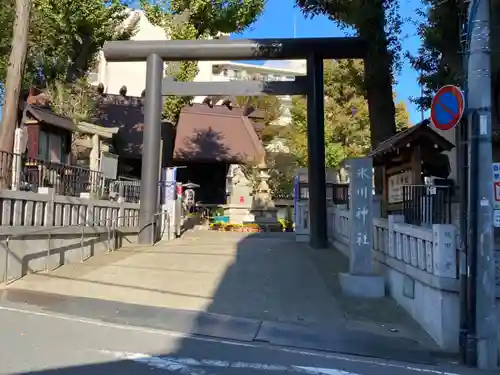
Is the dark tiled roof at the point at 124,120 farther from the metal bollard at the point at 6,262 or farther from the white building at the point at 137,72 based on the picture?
the metal bollard at the point at 6,262

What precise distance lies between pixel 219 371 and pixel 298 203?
13.6 m

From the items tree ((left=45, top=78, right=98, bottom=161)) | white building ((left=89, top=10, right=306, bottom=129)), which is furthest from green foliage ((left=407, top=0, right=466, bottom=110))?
white building ((left=89, top=10, right=306, bottom=129))

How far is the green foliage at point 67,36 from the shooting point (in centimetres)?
2036

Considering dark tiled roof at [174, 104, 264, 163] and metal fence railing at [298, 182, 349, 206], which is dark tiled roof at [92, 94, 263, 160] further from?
metal fence railing at [298, 182, 349, 206]

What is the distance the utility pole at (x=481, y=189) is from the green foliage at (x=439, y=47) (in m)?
3.52

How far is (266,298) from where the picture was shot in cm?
924

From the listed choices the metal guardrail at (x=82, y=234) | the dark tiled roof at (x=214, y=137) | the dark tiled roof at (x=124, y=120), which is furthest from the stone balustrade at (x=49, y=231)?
the dark tiled roof at (x=214, y=137)

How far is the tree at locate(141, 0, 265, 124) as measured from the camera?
82.3 ft

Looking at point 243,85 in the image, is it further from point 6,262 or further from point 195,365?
point 195,365

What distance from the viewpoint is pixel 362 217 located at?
A: 9.45 meters

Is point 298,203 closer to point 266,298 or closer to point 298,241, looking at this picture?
point 298,241

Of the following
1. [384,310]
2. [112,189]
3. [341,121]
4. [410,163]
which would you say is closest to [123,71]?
[341,121]

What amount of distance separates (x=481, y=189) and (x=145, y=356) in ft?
14.2

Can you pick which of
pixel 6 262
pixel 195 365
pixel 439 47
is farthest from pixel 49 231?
pixel 439 47
